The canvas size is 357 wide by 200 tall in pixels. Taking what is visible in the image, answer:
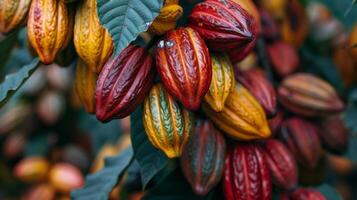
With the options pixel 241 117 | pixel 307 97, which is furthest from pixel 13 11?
pixel 307 97

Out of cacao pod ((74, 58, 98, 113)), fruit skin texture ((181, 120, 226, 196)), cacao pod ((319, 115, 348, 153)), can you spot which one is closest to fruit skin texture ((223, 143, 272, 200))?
fruit skin texture ((181, 120, 226, 196))

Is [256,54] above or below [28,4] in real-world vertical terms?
below

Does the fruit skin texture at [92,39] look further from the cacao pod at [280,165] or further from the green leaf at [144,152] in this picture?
the cacao pod at [280,165]

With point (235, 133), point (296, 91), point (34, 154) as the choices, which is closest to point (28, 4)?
point (235, 133)

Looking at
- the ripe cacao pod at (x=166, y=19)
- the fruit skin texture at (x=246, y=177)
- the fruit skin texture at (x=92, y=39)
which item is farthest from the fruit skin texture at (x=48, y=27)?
the fruit skin texture at (x=246, y=177)

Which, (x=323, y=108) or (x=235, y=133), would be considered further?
(x=323, y=108)

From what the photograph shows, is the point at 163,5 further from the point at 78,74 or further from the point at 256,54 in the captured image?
the point at 256,54

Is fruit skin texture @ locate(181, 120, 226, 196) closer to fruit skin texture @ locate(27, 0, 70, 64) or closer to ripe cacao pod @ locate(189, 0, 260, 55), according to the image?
ripe cacao pod @ locate(189, 0, 260, 55)
